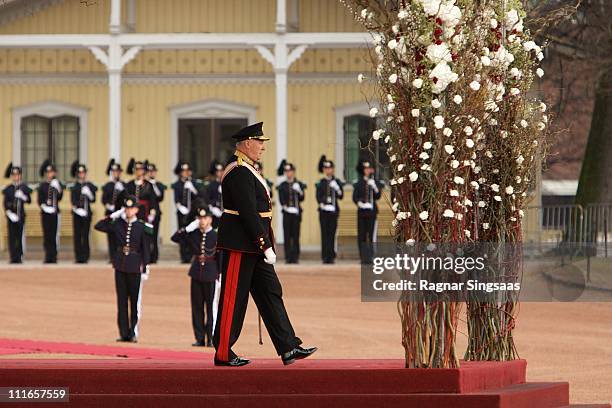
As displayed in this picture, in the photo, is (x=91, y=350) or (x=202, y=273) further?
(x=202, y=273)

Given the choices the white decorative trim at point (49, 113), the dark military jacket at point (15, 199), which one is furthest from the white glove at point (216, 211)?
the white decorative trim at point (49, 113)

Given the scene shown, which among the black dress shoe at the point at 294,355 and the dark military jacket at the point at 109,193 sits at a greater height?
the dark military jacket at the point at 109,193

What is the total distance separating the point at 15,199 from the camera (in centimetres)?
3300

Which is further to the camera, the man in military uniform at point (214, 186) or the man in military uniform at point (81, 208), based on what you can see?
the man in military uniform at point (81, 208)

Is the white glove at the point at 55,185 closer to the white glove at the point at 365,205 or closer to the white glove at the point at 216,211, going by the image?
the white glove at the point at 216,211

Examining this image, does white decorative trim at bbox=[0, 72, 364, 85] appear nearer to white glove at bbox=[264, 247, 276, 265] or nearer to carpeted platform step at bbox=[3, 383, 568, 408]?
white glove at bbox=[264, 247, 276, 265]

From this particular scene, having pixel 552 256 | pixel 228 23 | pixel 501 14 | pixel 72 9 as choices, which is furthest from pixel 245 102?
pixel 501 14

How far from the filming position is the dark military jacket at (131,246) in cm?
2061

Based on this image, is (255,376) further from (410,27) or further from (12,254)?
(12,254)

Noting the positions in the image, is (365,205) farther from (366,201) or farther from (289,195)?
(289,195)

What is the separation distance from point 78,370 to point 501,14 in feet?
13.7

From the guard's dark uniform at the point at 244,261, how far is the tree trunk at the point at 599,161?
21.1 m

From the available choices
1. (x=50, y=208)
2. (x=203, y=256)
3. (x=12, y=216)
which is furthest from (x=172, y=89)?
(x=203, y=256)

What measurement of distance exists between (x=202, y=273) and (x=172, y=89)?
1506 centimetres
